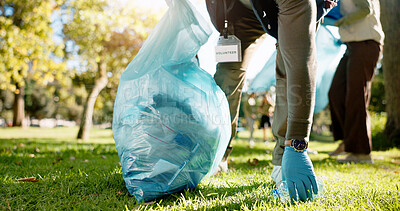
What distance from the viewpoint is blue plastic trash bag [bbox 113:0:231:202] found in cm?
120

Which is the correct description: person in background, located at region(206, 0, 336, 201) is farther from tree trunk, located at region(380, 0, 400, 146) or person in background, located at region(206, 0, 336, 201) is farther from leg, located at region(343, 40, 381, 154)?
tree trunk, located at region(380, 0, 400, 146)

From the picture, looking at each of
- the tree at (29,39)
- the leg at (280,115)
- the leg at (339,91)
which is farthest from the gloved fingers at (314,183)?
the tree at (29,39)

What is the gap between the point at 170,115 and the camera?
122 centimetres

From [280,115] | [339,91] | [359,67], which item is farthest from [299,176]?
[339,91]

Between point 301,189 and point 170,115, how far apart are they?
0.65 m

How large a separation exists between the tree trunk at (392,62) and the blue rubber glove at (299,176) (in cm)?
506

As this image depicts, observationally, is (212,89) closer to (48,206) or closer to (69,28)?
(48,206)

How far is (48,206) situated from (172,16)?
1.02 metres

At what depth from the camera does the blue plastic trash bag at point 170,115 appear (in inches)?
47.3

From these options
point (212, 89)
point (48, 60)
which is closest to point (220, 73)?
point (212, 89)

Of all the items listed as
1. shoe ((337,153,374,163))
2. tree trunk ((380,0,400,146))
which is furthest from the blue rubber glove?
tree trunk ((380,0,400,146))

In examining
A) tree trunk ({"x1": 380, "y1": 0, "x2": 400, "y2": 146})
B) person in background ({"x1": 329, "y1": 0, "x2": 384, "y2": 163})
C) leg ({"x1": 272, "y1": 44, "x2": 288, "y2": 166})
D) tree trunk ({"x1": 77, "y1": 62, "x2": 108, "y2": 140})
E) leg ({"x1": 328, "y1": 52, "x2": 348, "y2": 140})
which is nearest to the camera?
leg ({"x1": 272, "y1": 44, "x2": 288, "y2": 166})

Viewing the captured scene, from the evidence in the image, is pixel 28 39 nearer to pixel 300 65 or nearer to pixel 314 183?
pixel 300 65

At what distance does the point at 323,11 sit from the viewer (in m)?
1.40
